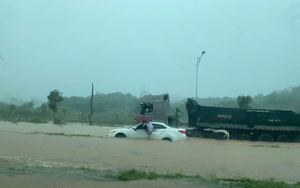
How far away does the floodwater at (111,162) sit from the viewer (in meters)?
7.62

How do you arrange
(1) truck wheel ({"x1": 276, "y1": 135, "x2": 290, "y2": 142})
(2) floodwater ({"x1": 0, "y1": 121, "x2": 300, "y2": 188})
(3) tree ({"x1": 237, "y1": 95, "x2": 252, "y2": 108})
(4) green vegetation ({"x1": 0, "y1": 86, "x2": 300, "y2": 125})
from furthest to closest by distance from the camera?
(3) tree ({"x1": 237, "y1": 95, "x2": 252, "y2": 108}) < (1) truck wheel ({"x1": 276, "y1": 135, "x2": 290, "y2": 142}) < (4) green vegetation ({"x1": 0, "y1": 86, "x2": 300, "y2": 125}) < (2) floodwater ({"x1": 0, "y1": 121, "x2": 300, "y2": 188})

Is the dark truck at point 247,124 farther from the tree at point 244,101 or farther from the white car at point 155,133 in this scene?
the tree at point 244,101

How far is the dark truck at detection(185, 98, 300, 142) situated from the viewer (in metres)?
22.5

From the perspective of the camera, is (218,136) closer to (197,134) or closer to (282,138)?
(197,134)

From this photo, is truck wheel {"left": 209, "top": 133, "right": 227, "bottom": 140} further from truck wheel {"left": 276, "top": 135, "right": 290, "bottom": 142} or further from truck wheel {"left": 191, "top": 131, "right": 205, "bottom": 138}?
truck wheel {"left": 276, "top": 135, "right": 290, "bottom": 142}

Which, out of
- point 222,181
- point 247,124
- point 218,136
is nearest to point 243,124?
point 247,124

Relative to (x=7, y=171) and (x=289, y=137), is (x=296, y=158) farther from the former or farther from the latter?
(x=7, y=171)

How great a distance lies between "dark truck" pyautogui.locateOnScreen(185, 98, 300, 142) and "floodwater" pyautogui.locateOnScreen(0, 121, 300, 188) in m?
6.68

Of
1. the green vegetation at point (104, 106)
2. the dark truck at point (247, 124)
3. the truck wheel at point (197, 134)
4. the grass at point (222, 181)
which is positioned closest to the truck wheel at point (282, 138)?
the dark truck at point (247, 124)

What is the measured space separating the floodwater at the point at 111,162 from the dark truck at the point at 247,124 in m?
6.68

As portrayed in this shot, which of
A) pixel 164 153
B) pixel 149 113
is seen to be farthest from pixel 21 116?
pixel 149 113

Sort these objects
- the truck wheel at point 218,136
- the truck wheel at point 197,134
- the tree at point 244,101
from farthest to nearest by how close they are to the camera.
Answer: the tree at point 244,101
the truck wheel at point 197,134
the truck wheel at point 218,136

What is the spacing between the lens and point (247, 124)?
22.7 m

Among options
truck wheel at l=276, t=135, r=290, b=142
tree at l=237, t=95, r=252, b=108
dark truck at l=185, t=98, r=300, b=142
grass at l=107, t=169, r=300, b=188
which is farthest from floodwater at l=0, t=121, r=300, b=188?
tree at l=237, t=95, r=252, b=108
